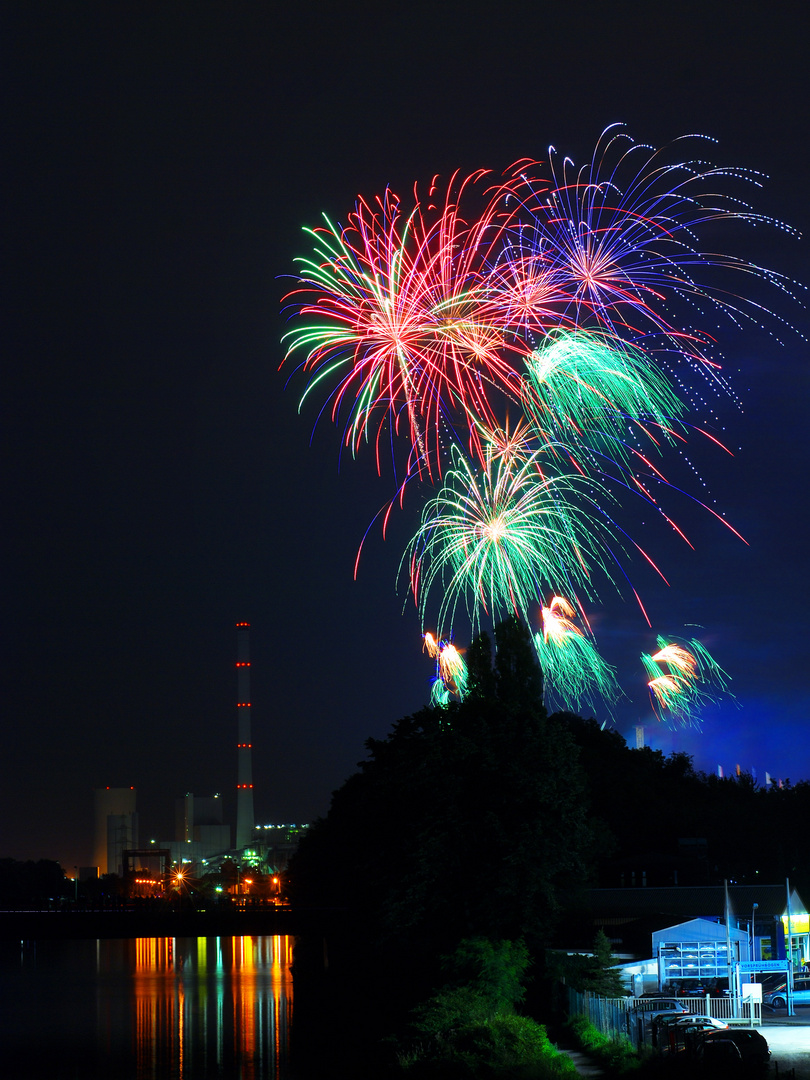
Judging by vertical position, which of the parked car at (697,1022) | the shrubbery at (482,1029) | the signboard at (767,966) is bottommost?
the shrubbery at (482,1029)

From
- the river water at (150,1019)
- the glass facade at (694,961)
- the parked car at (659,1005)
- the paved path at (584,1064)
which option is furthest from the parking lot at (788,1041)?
the river water at (150,1019)

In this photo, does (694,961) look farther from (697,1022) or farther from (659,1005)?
(697,1022)

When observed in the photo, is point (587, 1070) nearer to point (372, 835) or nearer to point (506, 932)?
point (506, 932)

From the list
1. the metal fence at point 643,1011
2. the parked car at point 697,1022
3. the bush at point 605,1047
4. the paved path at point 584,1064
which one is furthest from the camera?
the metal fence at point 643,1011

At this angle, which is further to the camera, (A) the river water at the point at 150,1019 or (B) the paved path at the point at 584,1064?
(A) the river water at the point at 150,1019

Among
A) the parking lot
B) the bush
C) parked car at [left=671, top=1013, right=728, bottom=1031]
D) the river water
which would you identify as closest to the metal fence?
the bush

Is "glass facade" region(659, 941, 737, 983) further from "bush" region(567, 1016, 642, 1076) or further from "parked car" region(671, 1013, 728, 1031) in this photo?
"parked car" region(671, 1013, 728, 1031)

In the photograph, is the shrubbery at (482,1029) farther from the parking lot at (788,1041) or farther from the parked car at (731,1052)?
the parking lot at (788,1041)

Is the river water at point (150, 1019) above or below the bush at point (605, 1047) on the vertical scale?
below
